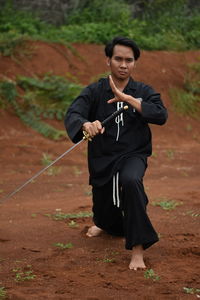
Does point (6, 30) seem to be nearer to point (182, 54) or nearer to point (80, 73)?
point (80, 73)

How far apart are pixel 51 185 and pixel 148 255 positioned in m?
3.62

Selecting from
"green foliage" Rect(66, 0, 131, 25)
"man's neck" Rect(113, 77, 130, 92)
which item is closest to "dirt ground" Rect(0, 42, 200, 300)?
"man's neck" Rect(113, 77, 130, 92)

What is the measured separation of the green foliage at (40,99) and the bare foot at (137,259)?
7.03 metres

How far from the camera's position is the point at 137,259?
4.97 meters

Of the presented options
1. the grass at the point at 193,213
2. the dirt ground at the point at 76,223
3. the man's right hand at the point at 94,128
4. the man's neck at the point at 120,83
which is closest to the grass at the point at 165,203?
the dirt ground at the point at 76,223

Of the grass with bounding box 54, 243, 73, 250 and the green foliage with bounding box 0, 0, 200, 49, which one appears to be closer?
the grass with bounding box 54, 243, 73, 250

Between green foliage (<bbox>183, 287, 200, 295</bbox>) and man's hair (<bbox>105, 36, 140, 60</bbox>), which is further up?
man's hair (<bbox>105, 36, 140, 60</bbox>)

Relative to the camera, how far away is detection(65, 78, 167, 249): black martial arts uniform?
497 centimetres

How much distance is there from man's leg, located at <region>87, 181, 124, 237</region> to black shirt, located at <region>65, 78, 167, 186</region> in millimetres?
123

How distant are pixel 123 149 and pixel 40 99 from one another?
794 cm

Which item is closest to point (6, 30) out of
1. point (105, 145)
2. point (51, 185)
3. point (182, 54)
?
point (182, 54)

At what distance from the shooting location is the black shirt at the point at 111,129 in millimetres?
5172

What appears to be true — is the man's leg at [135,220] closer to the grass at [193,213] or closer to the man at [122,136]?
the man at [122,136]

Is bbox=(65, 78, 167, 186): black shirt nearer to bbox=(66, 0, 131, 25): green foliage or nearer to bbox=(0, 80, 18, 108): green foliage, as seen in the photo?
bbox=(0, 80, 18, 108): green foliage
